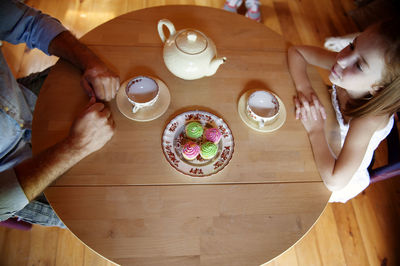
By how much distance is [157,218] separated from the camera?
26.7 inches

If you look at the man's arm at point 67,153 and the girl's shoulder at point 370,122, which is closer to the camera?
the man's arm at point 67,153

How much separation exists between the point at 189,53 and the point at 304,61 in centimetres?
49

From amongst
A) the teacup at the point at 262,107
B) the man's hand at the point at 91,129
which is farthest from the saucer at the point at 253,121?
the man's hand at the point at 91,129

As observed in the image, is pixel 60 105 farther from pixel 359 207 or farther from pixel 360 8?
pixel 360 8

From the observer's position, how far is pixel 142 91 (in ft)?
2.57

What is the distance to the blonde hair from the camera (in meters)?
0.72

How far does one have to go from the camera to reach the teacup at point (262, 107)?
0.80m

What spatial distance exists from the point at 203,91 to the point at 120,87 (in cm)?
28

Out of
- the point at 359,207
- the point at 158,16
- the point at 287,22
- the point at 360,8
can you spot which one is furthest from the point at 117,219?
the point at 360,8

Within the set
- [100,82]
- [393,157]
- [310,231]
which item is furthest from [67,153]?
[310,231]

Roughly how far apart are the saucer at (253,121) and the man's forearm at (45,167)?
→ 0.51 m

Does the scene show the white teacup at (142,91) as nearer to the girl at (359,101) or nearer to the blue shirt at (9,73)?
the blue shirt at (9,73)

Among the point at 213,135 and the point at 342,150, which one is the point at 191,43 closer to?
the point at 213,135

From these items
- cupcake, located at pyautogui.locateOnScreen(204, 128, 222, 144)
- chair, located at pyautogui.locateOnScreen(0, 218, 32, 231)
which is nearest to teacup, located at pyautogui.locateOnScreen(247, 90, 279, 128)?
cupcake, located at pyautogui.locateOnScreen(204, 128, 222, 144)
